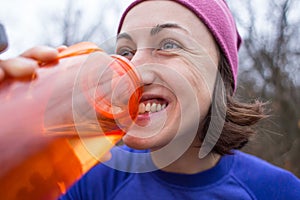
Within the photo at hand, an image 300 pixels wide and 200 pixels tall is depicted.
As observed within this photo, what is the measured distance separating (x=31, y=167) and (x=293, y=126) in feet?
19.0

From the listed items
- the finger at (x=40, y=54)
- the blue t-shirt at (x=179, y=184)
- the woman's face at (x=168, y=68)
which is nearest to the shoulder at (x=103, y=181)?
the blue t-shirt at (x=179, y=184)

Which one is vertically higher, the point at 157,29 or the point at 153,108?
the point at 157,29

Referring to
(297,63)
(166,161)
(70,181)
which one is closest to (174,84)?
(166,161)

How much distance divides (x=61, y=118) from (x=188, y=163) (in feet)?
2.03

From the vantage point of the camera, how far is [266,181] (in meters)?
1.13

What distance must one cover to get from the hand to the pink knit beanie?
1.82ft

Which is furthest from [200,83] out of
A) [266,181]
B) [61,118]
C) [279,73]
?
[279,73]

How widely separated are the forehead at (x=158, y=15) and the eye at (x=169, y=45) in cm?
5

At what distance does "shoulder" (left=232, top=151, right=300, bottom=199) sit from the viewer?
1.11 m

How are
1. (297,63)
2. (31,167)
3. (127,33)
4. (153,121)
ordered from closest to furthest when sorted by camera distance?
1. (31,167)
2. (153,121)
3. (127,33)
4. (297,63)

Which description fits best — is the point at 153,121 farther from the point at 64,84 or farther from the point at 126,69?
the point at 64,84

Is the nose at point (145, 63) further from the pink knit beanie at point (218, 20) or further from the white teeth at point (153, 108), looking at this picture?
the pink knit beanie at point (218, 20)

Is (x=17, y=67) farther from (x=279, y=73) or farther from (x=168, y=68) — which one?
(x=279, y=73)

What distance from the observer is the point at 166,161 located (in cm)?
114
